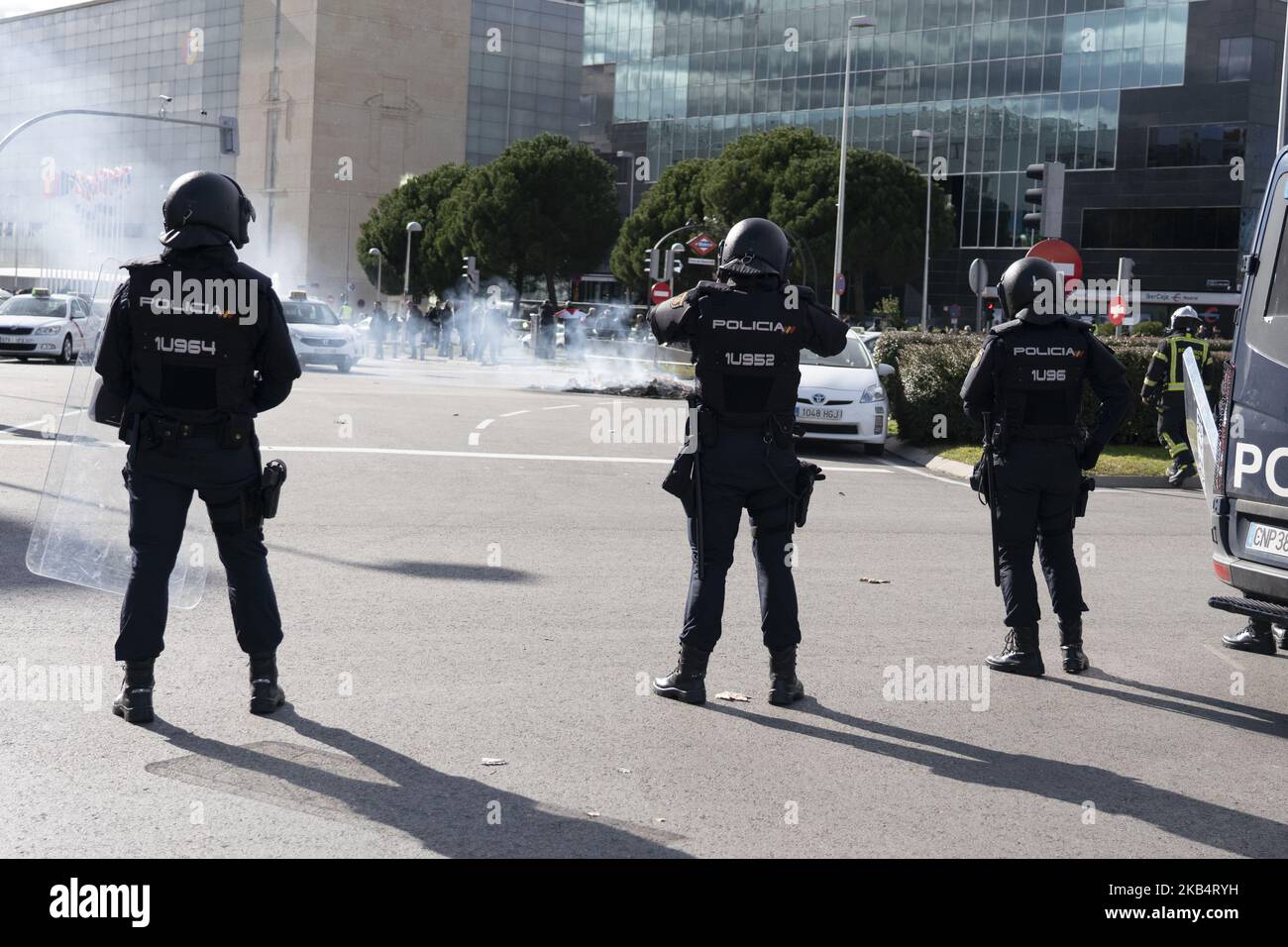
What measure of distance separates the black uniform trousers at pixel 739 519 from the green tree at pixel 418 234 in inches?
2670

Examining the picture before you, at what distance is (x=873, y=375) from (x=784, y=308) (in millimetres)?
13034

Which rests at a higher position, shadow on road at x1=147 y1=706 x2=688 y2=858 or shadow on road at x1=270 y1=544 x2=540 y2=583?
shadow on road at x1=270 y1=544 x2=540 y2=583

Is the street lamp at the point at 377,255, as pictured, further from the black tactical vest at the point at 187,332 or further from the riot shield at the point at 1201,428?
the black tactical vest at the point at 187,332

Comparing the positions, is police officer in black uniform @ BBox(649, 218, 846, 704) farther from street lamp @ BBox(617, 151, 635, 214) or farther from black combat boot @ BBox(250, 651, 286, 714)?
street lamp @ BBox(617, 151, 635, 214)

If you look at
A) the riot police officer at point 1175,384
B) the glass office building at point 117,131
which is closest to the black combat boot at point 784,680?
A: the riot police officer at point 1175,384

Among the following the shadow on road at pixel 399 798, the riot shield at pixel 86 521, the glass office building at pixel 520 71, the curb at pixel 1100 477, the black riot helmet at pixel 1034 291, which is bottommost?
the shadow on road at pixel 399 798

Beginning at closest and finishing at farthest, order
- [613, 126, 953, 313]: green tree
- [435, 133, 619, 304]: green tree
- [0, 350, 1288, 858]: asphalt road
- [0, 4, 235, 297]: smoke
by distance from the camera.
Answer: [0, 350, 1288, 858]: asphalt road, [613, 126, 953, 313]: green tree, [435, 133, 619, 304]: green tree, [0, 4, 235, 297]: smoke

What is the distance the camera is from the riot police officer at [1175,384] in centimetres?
1549

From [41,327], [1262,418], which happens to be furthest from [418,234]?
[1262,418]

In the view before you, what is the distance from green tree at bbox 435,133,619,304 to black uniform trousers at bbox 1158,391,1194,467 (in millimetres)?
55271

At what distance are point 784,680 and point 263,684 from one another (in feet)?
6.59

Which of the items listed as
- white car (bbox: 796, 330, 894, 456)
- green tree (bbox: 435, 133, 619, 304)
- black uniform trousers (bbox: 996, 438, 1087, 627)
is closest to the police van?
black uniform trousers (bbox: 996, 438, 1087, 627)

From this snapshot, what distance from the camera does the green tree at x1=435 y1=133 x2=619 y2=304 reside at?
229 feet
